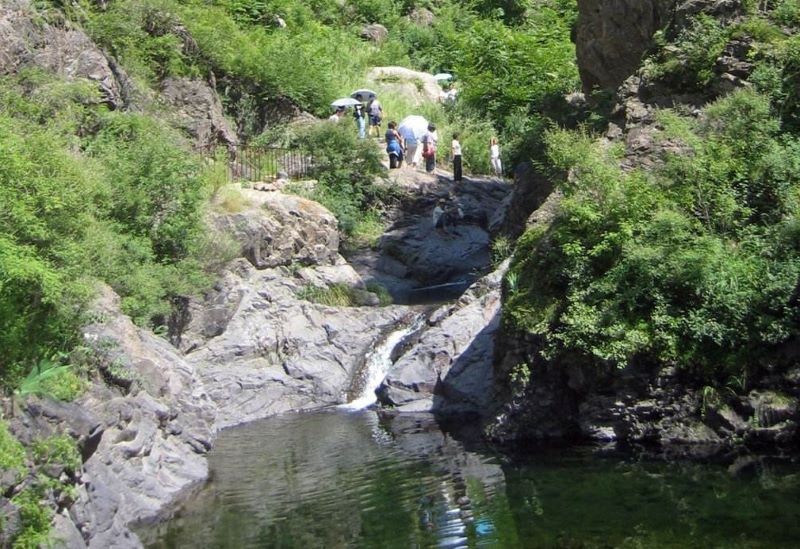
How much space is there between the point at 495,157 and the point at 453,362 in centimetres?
1541

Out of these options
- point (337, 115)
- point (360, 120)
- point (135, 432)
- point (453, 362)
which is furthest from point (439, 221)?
point (135, 432)

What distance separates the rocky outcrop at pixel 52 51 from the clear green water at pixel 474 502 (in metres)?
11.8

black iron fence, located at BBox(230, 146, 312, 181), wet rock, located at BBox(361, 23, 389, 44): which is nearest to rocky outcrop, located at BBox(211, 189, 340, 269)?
black iron fence, located at BBox(230, 146, 312, 181)

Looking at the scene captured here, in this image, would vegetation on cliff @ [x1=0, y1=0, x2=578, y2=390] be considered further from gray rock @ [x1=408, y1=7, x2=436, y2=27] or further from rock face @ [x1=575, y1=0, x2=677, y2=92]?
rock face @ [x1=575, y1=0, x2=677, y2=92]

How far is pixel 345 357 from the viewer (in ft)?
72.3

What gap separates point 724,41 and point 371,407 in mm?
10484

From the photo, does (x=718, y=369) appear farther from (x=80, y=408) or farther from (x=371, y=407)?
(x=80, y=408)

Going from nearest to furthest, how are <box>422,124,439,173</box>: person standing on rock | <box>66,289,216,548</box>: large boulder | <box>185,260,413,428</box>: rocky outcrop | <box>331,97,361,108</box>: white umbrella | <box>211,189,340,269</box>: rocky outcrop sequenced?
<box>66,289,216,548</box>: large boulder < <box>185,260,413,428</box>: rocky outcrop < <box>211,189,340,269</box>: rocky outcrop < <box>422,124,439,173</box>: person standing on rock < <box>331,97,361,108</box>: white umbrella

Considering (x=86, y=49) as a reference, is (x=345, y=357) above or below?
below

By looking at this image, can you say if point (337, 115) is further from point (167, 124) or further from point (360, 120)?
point (167, 124)

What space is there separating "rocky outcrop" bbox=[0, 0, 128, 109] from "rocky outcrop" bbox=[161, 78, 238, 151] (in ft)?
8.80

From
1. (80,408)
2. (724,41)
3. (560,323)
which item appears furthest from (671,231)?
(80,408)

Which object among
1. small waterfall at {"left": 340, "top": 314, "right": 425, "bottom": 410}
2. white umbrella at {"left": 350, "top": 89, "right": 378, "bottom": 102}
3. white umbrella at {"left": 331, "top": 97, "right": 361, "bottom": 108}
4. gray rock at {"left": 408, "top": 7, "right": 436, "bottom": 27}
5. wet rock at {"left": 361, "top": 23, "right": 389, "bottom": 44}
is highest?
gray rock at {"left": 408, "top": 7, "right": 436, "bottom": 27}

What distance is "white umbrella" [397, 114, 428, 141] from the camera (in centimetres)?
3274
